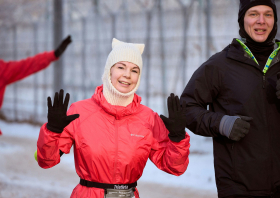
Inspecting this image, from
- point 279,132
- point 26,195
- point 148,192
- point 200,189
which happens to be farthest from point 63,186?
point 279,132

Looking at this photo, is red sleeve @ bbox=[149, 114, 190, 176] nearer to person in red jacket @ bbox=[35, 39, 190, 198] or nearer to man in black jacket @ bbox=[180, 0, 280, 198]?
person in red jacket @ bbox=[35, 39, 190, 198]

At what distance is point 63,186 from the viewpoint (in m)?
4.52

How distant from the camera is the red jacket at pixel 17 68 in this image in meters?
3.72

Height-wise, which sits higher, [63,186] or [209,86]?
[209,86]

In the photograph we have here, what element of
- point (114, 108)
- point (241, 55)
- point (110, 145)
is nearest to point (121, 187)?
point (110, 145)

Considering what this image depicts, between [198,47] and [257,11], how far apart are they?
381cm

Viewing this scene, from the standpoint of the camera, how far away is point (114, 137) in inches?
72.5

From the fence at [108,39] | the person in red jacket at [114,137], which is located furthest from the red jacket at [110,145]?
the fence at [108,39]

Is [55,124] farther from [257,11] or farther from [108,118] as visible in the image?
[257,11]

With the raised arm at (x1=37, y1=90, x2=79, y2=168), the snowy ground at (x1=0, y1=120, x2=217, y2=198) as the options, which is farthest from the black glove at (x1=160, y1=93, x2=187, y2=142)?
the snowy ground at (x1=0, y1=120, x2=217, y2=198)

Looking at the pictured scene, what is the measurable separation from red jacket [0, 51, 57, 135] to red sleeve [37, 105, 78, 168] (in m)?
2.12

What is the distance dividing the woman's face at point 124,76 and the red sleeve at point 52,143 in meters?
0.27

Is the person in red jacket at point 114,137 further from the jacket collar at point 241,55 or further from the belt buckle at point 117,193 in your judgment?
the jacket collar at point 241,55

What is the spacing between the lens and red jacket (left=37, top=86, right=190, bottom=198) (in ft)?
5.77
